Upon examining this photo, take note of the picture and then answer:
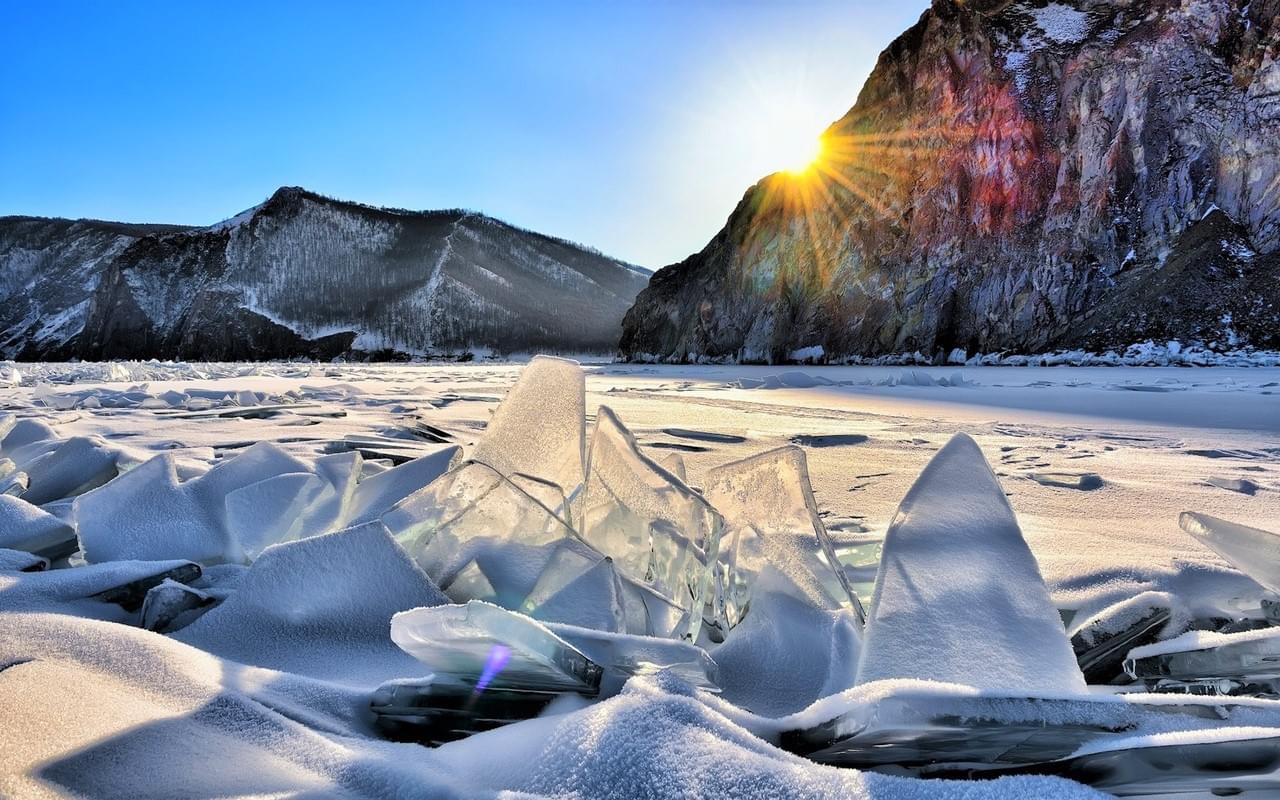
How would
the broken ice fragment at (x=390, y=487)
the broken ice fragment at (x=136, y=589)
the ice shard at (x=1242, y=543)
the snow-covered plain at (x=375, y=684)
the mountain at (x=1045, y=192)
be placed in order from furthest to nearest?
the mountain at (x=1045, y=192) → the broken ice fragment at (x=390, y=487) → the broken ice fragment at (x=136, y=589) → the ice shard at (x=1242, y=543) → the snow-covered plain at (x=375, y=684)

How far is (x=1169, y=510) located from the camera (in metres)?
1.32

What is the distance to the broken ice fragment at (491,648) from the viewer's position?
0.46m

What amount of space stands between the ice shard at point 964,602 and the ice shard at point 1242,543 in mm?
213

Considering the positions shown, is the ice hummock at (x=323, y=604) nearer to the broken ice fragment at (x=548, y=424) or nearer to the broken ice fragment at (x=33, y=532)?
the broken ice fragment at (x=548, y=424)

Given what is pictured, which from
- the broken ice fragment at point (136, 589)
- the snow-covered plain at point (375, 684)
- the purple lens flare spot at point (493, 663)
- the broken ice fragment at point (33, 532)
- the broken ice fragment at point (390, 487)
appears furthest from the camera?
the broken ice fragment at point (390, 487)

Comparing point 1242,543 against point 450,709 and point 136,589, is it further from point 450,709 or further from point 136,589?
point 136,589

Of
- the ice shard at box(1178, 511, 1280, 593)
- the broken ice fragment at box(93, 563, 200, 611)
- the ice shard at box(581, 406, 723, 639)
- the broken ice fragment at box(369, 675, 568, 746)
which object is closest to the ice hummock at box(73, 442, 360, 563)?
the broken ice fragment at box(93, 563, 200, 611)

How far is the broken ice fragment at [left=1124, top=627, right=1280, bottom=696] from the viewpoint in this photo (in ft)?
1.78

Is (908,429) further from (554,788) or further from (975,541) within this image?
(554,788)

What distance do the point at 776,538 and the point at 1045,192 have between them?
72.9 ft

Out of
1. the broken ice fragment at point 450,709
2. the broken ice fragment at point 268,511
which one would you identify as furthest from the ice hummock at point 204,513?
the broken ice fragment at point 450,709

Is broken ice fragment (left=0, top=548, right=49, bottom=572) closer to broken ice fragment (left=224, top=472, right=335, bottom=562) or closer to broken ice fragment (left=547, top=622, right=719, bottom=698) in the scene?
broken ice fragment (left=224, top=472, right=335, bottom=562)

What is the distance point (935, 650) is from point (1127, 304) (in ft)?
67.6

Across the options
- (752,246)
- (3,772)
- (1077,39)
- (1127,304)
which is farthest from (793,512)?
(752,246)
